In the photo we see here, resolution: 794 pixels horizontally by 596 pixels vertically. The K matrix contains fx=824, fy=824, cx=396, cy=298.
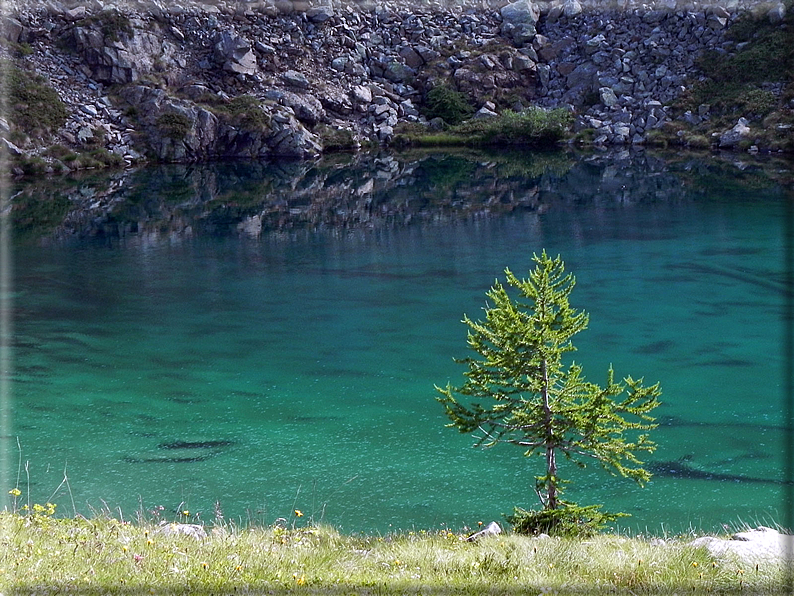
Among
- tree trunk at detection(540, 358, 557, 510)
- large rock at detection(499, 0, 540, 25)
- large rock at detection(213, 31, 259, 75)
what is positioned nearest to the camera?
tree trunk at detection(540, 358, 557, 510)

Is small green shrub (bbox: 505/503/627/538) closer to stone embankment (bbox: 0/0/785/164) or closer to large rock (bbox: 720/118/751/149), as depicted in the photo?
stone embankment (bbox: 0/0/785/164)

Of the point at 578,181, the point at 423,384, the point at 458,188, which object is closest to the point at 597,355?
the point at 423,384

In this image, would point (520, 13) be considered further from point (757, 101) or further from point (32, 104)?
point (32, 104)

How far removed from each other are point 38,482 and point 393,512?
18.4 ft

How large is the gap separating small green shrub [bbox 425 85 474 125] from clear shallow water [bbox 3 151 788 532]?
4363 centimetres

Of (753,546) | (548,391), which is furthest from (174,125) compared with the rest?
(753,546)

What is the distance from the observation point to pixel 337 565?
7461 mm

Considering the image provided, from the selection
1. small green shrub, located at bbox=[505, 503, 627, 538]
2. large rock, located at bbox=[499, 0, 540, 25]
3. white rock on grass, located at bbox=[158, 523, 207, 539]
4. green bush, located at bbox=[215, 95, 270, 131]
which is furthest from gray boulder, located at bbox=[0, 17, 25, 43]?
small green shrub, located at bbox=[505, 503, 627, 538]

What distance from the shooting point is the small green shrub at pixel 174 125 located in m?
62.4

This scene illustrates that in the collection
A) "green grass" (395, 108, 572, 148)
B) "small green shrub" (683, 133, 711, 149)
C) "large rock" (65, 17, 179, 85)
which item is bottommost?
"small green shrub" (683, 133, 711, 149)

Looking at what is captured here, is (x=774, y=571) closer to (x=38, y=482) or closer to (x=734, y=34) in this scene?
(x=38, y=482)

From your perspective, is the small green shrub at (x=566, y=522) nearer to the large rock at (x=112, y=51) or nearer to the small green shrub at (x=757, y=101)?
the small green shrub at (x=757, y=101)

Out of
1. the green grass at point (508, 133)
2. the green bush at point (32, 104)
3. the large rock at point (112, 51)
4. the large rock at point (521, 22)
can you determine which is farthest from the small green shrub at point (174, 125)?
the large rock at point (521, 22)

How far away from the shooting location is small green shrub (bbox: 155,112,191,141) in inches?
2456
